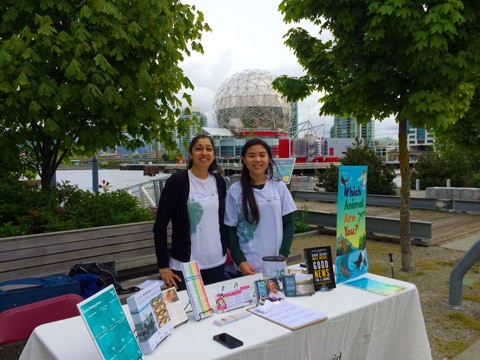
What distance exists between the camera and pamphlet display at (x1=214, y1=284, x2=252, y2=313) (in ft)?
8.68

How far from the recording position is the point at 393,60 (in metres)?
5.93

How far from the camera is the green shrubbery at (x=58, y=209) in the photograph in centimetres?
523

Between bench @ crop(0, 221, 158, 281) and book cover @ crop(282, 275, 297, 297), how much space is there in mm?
2737

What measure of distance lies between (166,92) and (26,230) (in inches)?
118

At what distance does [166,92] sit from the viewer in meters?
6.56

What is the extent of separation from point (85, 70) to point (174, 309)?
417 cm

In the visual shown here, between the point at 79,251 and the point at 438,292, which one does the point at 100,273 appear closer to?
the point at 79,251

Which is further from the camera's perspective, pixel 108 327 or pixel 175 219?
pixel 175 219

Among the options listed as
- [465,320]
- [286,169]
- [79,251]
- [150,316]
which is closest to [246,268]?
[150,316]

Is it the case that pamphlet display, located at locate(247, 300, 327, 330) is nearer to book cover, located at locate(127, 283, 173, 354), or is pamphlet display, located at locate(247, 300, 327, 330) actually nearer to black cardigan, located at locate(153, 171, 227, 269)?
book cover, located at locate(127, 283, 173, 354)

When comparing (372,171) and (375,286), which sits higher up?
(372,171)

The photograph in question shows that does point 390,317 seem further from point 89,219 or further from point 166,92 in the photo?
point 166,92

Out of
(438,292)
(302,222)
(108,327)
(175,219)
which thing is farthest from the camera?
(302,222)

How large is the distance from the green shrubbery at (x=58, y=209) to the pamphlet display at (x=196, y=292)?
3.33 meters
